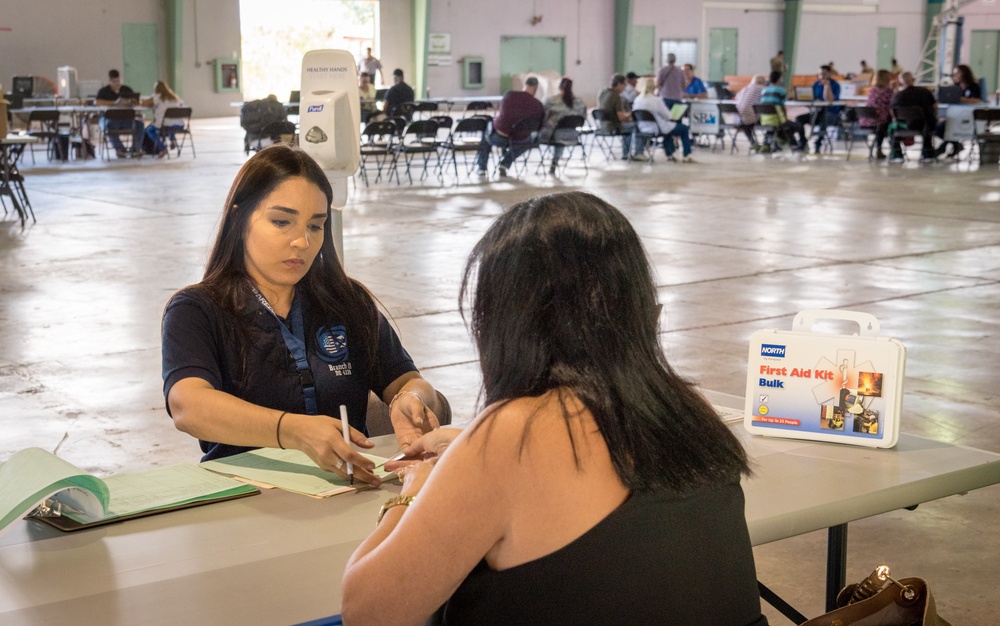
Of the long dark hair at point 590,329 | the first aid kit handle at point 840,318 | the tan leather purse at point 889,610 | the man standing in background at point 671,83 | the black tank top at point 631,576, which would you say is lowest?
the tan leather purse at point 889,610

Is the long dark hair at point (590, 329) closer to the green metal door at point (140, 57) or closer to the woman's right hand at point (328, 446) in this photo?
the woman's right hand at point (328, 446)

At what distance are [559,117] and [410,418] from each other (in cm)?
1226

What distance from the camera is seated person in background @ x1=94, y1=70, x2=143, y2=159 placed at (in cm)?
1595

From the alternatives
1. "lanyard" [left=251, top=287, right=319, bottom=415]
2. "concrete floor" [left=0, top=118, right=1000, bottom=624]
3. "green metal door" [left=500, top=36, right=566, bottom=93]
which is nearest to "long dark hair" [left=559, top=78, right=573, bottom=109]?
"concrete floor" [left=0, top=118, right=1000, bottom=624]

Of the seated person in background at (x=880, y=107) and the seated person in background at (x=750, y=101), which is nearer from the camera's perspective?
the seated person in background at (x=880, y=107)

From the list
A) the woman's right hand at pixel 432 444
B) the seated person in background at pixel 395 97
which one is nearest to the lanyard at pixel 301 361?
the woman's right hand at pixel 432 444

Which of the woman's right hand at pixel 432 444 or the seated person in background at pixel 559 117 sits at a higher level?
the seated person in background at pixel 559 117

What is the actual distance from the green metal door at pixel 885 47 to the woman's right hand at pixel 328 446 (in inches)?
1288

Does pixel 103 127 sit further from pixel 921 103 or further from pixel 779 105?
pixel 921 103

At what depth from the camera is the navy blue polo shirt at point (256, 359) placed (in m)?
2.07

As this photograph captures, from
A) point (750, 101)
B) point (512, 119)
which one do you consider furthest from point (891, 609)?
point (750, 101)

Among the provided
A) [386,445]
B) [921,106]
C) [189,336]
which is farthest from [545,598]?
[921,106]

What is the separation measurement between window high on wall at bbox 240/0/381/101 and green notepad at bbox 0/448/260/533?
81.4 ft

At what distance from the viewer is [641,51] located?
28.6 m
